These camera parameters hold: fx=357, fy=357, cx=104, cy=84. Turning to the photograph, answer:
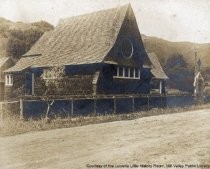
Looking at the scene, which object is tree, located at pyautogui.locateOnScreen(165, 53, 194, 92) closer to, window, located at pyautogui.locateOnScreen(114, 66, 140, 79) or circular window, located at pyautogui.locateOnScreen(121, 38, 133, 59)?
window, located at pyautogui.locateOnScreen(114, 66, 140, 79)

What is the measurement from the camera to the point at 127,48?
2270cm

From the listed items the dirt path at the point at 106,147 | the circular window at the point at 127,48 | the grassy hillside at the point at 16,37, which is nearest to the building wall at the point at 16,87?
the circular window at the point at 127,48

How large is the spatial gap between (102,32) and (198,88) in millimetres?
11847

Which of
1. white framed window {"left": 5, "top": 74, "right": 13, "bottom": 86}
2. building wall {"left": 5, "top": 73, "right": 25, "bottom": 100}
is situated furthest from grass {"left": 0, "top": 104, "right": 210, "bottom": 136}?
white framed window {"left": 5, "top": 74, "right": 13, "bottom": 86}

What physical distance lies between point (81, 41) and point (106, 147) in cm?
1379

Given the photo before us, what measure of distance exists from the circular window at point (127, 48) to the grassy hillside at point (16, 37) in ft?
52.8

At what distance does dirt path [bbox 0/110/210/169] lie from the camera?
26.8 ft

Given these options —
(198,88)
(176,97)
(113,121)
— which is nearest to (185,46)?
(198,88)

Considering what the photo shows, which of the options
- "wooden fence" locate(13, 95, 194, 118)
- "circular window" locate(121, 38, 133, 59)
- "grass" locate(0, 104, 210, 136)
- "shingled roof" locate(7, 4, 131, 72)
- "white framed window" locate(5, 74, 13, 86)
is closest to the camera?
"grass" locate(0, 104, 210, 136)

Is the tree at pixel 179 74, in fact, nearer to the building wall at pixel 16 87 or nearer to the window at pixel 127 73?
the window at pixel 127 73

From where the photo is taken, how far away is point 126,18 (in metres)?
22.3

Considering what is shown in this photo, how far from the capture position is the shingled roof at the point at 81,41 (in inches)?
837

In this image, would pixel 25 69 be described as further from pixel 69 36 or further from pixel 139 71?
pixel 139 71

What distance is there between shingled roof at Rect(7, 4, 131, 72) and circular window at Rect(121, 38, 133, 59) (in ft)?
3.80
